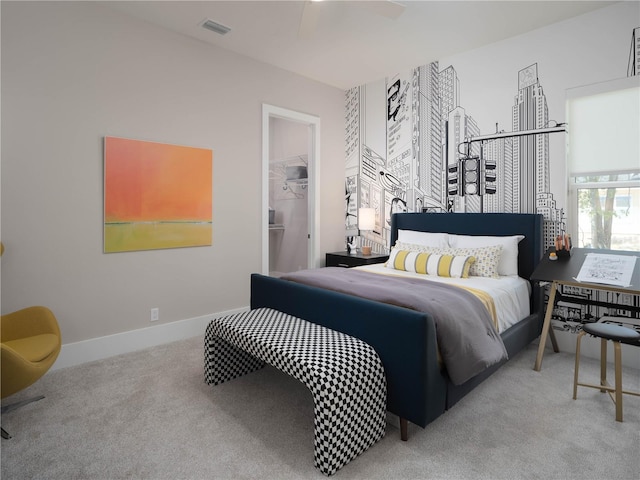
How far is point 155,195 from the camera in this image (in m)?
3.40

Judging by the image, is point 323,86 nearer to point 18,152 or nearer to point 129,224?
point 129,224

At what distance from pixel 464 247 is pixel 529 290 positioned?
0.65 metres

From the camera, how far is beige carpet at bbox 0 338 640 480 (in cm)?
180

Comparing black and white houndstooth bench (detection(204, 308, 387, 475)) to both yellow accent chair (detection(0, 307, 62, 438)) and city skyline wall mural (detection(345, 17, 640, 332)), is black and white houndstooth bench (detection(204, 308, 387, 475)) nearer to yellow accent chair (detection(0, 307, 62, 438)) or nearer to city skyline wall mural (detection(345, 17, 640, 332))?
yellow accent chair (detection(0, 307, 62, 438))

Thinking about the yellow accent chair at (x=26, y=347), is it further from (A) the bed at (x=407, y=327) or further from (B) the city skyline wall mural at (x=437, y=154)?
(B) the city skyline wall mural at (x=437, y=154)

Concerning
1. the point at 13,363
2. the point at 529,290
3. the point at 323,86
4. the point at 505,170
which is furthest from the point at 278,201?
the point at 13,363

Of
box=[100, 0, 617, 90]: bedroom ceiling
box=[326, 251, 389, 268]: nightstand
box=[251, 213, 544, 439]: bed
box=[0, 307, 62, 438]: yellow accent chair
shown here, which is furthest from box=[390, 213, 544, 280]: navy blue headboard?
box=[0, 307, 62, 438]: yellow accent chair

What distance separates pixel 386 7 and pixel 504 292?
2.19m

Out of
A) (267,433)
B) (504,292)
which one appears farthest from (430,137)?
(267,433)

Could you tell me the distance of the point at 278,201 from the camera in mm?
6195

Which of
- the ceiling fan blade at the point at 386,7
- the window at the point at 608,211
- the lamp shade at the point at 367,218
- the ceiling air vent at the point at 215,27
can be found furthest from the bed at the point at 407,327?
the ceiling air vent at the point at 215,27

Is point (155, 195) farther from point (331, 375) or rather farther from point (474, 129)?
point (474, 129)

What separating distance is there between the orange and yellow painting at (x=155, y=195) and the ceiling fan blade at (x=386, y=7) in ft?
6.40

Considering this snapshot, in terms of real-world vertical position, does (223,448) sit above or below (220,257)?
below
